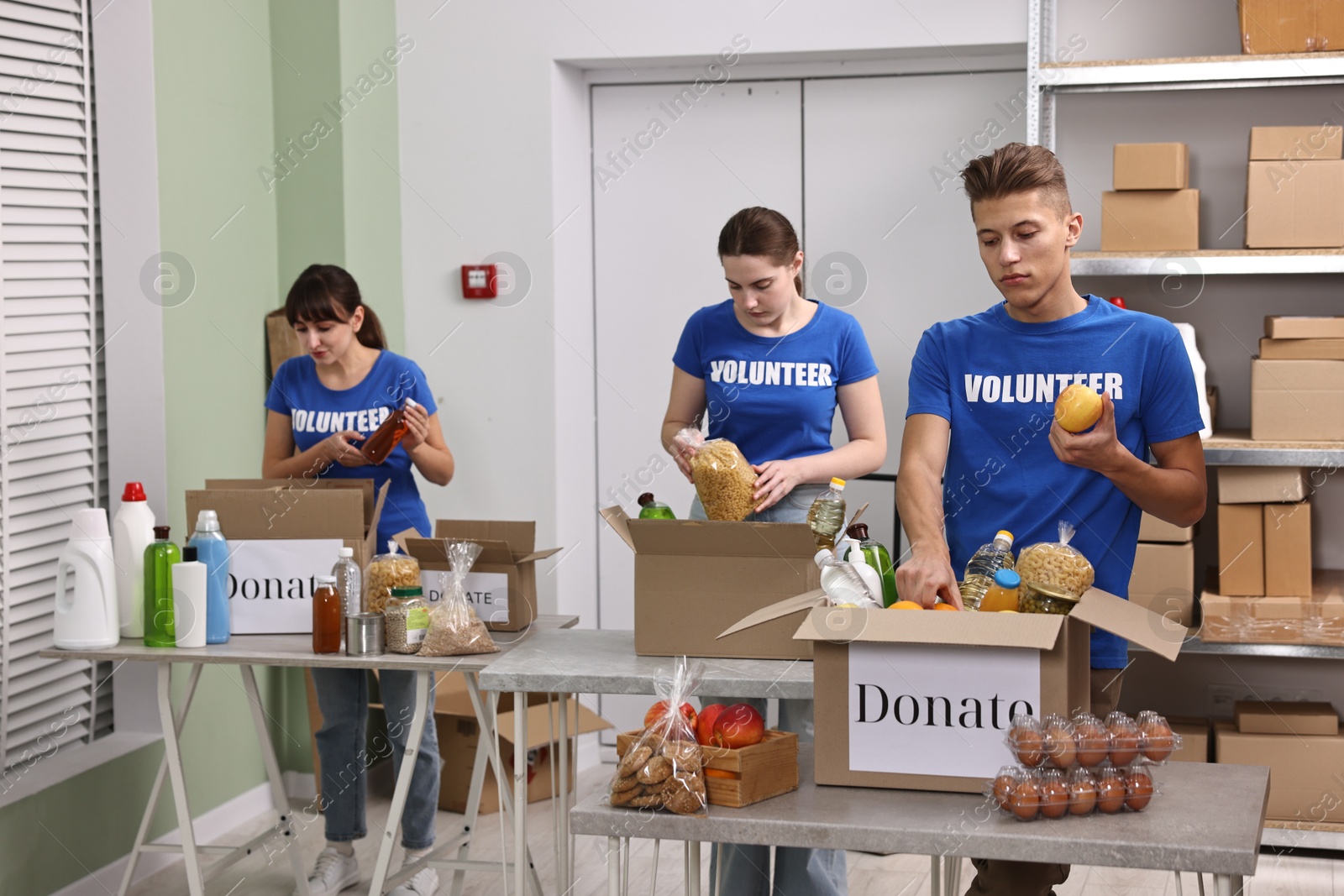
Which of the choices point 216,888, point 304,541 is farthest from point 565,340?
point 216,888

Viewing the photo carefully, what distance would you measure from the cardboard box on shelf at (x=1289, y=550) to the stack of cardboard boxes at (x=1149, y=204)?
29.2 inches

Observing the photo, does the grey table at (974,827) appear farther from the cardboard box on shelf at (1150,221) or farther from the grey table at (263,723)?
the cardboard box on shelf at (1150,221)

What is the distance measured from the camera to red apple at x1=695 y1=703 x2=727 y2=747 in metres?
1.63

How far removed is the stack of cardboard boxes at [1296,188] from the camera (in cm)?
317

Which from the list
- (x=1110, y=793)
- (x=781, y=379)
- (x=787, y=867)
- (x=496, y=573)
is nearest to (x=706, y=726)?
(x=1110, y=793)

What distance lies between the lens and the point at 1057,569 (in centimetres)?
166

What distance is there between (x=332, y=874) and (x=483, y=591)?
3.43 feet

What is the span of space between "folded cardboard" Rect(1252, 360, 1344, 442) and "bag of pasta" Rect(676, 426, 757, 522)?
174 centimetres

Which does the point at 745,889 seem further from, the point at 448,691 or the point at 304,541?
the point at 448,691

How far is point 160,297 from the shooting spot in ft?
11.0

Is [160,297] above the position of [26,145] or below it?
below

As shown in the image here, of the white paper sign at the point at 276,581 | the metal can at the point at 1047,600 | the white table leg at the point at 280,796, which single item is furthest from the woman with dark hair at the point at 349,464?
the metal can at the point at 1047,600

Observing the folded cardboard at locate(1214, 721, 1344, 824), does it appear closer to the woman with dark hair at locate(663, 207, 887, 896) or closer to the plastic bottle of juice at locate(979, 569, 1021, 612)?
the woman with dark hair at locate(663, 207, 887, 896)

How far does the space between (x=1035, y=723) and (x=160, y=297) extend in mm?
2690
